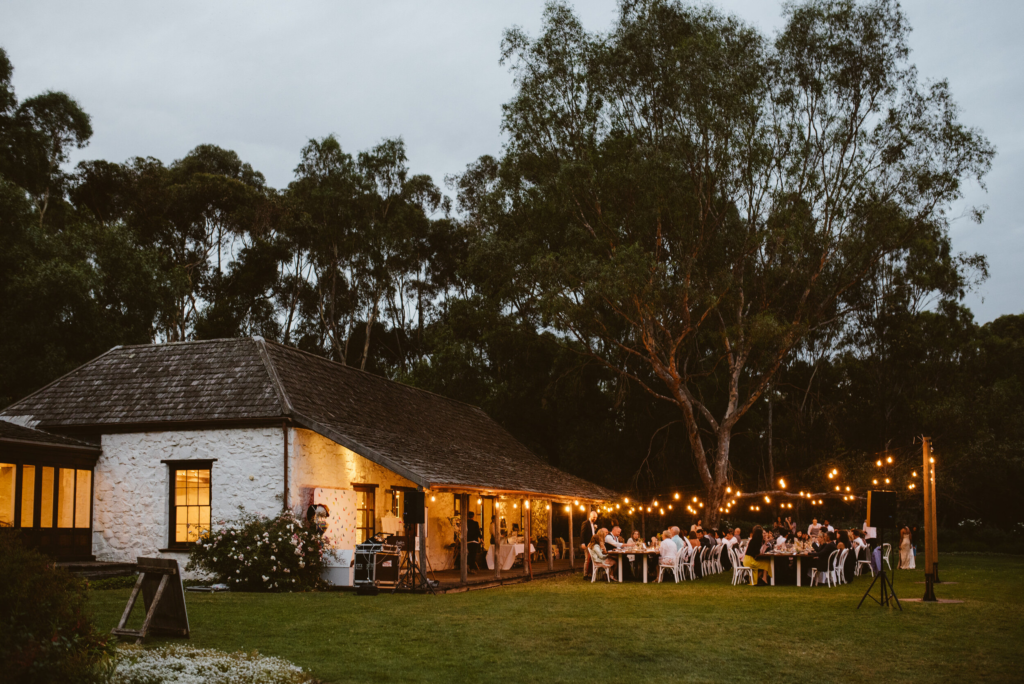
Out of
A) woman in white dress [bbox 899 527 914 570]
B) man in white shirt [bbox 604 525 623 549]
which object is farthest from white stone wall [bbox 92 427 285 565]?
woman in white dress [bbox 899 527 914 570]

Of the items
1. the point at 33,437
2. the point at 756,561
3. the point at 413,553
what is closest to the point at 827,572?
the point at 756,561

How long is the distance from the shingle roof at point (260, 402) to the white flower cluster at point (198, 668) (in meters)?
6.80

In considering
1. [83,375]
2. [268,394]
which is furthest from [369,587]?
[83,375]

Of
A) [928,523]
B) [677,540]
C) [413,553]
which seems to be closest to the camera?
[928,523]

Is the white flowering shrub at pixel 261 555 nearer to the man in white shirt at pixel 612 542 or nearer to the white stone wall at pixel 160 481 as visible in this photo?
the white stone wall at pixel 160 481

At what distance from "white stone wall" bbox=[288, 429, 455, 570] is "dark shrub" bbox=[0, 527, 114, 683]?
9.67m

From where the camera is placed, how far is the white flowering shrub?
591 inches

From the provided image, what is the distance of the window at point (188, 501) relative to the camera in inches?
654

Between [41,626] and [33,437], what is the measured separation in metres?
11.4

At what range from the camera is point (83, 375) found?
62.8 ft

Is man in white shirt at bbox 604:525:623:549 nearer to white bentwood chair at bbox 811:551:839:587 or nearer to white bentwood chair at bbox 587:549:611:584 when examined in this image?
white bentwood chair at bbox 587:549:611:584

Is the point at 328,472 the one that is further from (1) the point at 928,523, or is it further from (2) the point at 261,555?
(1) the point at 928,523

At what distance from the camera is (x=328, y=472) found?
17031mm

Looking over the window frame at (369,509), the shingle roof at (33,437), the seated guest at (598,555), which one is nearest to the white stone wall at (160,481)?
the shingle roof at (33,437)
